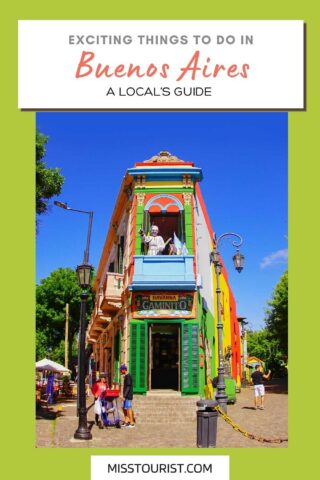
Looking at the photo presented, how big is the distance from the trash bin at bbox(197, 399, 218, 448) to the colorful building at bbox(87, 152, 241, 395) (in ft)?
11.6

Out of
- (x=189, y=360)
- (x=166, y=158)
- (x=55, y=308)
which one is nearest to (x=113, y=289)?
(x=55, y=308)

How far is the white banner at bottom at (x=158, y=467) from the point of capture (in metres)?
8.90

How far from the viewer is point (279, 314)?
15.8 m

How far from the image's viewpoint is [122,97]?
375 inches

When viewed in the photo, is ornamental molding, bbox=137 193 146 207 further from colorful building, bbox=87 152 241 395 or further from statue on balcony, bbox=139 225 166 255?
statue on balcony, bbox=139 225 166 255

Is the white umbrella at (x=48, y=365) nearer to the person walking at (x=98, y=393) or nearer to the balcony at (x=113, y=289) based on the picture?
the balcony at (x=113, y=289)

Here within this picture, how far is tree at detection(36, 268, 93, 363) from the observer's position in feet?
42.3

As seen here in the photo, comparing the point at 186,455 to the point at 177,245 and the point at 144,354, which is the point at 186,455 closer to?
the point at 144,354

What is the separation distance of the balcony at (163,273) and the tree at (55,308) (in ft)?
5.13

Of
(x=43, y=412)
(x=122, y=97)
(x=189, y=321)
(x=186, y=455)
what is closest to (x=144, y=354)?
(x=189, y=321)

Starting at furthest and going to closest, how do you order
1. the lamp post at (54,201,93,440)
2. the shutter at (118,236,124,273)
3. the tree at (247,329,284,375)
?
1. the shutter at (118,236,124,273)
2. the tree at (247,329,284,375)
3. the lamp post at (54,201,93,440)

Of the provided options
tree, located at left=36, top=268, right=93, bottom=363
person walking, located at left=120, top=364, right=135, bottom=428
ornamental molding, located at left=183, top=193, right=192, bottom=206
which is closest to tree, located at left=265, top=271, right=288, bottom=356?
ornamental molding, located at left=183, top=193, right=192, bottom=206

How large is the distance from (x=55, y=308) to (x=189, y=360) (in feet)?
11.2

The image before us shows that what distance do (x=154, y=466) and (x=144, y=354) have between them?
15.1ft
